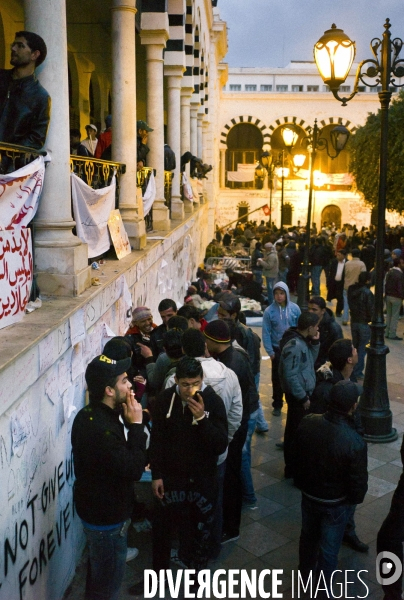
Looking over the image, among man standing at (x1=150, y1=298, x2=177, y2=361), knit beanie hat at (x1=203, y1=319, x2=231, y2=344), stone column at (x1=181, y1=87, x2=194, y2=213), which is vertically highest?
stone column at (x1=181, y1=87, x2=194, y2=213)

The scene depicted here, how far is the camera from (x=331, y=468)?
4.10 meters

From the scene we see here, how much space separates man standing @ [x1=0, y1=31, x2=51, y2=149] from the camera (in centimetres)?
445

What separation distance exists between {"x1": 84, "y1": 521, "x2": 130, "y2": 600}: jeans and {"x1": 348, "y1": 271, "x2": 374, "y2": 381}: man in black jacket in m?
6.66

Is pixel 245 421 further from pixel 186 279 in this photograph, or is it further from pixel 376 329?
pixel 186 279

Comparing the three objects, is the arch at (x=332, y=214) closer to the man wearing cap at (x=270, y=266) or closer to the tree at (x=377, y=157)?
the tree at (x=377, y=157)

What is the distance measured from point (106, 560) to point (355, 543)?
2284 millimetres

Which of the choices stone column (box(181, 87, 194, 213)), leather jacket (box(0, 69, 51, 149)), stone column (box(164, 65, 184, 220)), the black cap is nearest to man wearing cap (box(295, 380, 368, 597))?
the black cap

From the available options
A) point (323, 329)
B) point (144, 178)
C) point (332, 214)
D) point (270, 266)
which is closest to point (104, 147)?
point (144, 178)

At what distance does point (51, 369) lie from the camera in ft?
13.1

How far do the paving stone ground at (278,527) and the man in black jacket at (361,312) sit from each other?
8.60 feet

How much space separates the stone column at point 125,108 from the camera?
25.6 feet

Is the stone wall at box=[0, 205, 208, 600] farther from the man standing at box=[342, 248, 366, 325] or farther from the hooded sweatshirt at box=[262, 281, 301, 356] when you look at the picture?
the man standing at box=[342, 248, 366, 325]

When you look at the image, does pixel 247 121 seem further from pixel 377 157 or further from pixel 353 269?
pixel 353 269

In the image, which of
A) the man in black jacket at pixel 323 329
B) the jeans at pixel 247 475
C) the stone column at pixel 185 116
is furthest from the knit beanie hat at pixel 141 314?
the stone column at pixel 185 116
